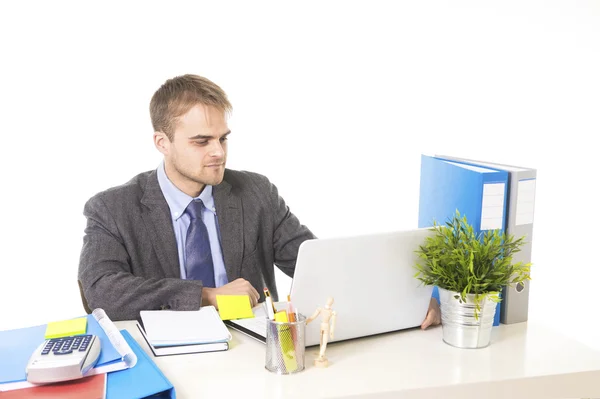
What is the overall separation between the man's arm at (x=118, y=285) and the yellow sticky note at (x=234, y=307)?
64 millimetres

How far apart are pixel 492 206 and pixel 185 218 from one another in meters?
0.99

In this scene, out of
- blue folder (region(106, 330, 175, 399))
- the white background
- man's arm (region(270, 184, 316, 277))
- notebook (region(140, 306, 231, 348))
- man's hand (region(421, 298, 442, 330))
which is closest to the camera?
blue folder (region(106, 330, 175, 399))

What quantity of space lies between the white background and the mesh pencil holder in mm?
1930

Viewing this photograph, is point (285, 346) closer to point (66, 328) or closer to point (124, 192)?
point (66, 328)

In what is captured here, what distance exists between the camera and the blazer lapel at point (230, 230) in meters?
2.20

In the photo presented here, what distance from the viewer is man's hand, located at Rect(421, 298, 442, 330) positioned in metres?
1.67

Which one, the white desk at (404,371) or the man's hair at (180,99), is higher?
the man's hair at (180,99)

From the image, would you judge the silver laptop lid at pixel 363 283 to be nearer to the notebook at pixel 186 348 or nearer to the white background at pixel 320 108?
the notebook at pixel 186 348

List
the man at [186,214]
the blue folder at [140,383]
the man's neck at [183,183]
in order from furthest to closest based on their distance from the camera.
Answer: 1. the man's neck at [183,183]
2. the man at [186,214]
3. the blue folder at [140,383]

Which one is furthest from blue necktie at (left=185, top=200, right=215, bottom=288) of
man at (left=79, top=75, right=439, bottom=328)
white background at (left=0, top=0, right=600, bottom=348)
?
white background at (left=0, top=0, right=600, bottom=348)

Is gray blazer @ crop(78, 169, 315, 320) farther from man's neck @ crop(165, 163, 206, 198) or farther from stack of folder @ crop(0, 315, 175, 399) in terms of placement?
stack of folder @ crop(0, 315, 175, 399)

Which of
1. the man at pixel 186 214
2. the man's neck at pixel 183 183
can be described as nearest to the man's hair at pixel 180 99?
the man at pixel 186 214

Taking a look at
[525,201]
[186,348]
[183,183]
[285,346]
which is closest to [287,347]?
[285,346]

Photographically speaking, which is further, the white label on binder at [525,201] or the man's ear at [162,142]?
the man's ear at [162,142]
